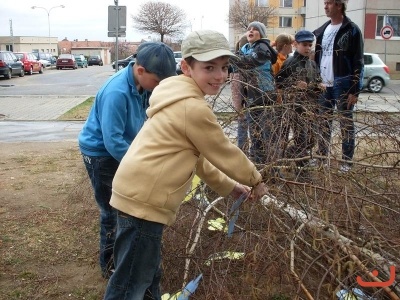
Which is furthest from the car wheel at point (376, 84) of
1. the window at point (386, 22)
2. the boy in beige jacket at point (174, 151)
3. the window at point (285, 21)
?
the window at point (285, 21)

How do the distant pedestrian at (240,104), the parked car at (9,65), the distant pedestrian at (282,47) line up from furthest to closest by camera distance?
1. the parked car at (9,65)
2. the distant pedestrian at (282,47)
3. the distant pedestrian at (240,104)

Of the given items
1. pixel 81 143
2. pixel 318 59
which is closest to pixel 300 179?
pixel 81 143

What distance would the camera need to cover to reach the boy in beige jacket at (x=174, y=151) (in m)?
2.14

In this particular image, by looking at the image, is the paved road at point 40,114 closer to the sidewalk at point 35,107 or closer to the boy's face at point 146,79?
the sidewalk at point 35,107

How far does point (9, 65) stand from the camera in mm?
26531

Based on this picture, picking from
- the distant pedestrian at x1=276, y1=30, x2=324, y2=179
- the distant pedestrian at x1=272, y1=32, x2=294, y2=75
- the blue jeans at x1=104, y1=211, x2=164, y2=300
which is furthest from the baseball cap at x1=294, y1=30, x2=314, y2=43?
the blue jeans at x1=104, y1=211, x2=164, y2=300

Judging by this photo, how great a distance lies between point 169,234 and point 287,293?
31.7 inches

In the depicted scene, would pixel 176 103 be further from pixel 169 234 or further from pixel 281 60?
pixel 281 60

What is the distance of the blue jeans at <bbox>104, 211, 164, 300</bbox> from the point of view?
2.29 metres

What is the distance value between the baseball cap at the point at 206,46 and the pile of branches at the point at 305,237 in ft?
2.99

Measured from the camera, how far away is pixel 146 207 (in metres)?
2.21

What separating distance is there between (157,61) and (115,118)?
40cm

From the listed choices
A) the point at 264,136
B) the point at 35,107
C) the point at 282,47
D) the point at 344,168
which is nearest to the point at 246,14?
the point at 35,107

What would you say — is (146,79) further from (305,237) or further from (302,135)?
(305,237)
